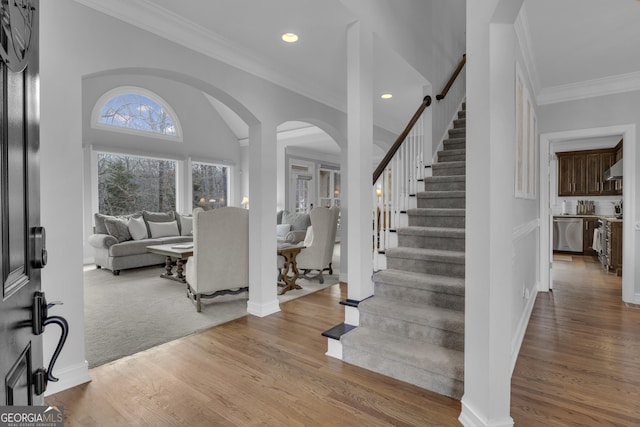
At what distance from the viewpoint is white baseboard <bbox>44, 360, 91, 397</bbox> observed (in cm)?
215

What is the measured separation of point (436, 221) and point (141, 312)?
3.30 metres

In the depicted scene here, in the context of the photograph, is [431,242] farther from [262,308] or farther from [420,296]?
[262,308]

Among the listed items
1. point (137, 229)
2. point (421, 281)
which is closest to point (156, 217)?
point (137, 229)

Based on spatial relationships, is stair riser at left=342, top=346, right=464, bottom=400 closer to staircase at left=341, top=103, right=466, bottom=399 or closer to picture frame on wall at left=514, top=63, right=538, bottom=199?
staircase at left=341, top=103, right=466, bottom=399

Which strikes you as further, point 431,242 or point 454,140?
point 454,140

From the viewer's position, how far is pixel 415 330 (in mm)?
2559

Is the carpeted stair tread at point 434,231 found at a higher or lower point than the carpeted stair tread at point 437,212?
lower

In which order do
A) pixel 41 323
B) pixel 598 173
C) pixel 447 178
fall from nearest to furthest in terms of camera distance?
pixel 41 323
pixel 447 178
pixel 598 173

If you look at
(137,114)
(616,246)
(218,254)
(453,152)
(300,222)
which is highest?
(137,114)

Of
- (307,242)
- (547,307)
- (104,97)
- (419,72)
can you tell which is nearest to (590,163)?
(547,307)

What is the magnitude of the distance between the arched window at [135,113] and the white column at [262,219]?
481 cm

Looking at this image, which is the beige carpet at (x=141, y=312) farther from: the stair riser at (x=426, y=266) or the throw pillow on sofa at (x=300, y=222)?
the throw pillow on sofa at (x=300, y=222)

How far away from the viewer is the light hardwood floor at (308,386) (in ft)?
6.28

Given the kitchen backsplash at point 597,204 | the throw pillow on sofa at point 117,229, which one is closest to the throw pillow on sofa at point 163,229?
the throw pillow on sofa at point 117,229
